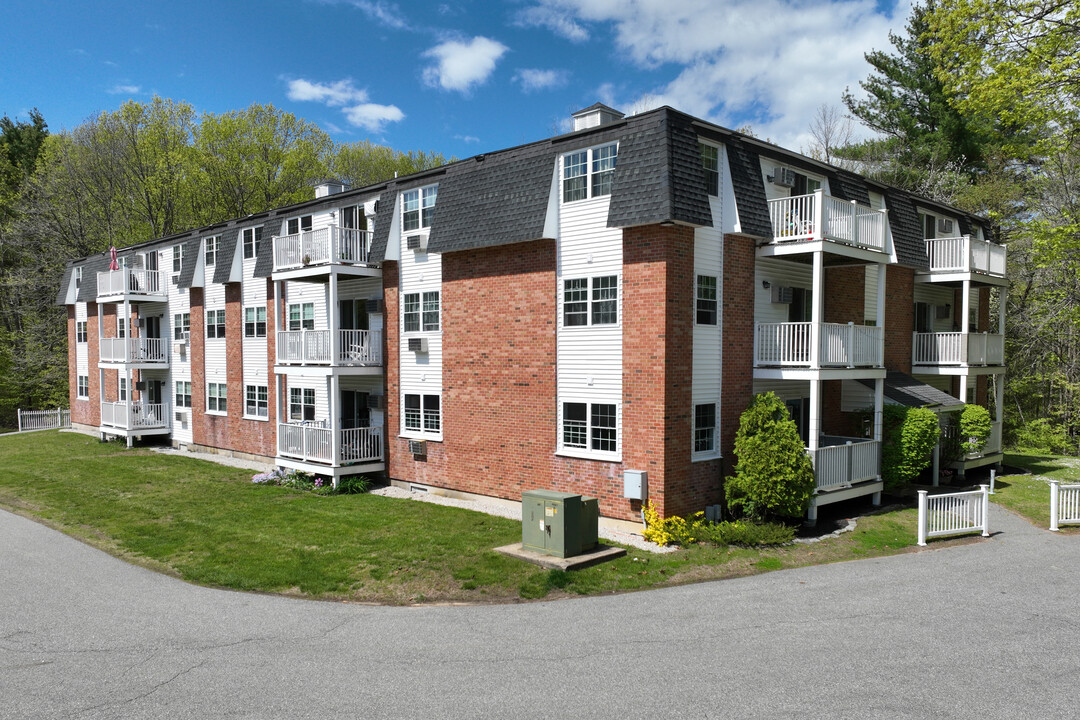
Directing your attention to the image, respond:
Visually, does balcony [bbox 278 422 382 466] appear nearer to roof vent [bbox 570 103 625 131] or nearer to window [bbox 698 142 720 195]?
roof vent [bbox 570 103 625 131]

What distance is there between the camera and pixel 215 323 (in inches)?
1009

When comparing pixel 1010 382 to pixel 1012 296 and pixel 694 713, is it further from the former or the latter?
pixel 694 713

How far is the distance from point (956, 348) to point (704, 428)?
36.2 feet

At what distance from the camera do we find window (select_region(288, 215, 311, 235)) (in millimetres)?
21719

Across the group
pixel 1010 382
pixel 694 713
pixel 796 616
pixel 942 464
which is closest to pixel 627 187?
pixel 796 616

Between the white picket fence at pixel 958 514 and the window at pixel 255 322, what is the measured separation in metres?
21.2

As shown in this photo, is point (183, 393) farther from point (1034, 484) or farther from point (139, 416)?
point (1034, 484)

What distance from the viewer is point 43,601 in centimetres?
1005

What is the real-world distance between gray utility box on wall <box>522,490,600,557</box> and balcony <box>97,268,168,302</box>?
23.6m

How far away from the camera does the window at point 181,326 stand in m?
27.3

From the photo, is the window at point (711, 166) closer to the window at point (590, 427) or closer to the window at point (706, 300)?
the window at point (706, 300)

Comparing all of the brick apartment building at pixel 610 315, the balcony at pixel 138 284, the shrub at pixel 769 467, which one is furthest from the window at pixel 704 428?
the balcony at pixel 138 284

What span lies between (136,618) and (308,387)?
12.9 meters

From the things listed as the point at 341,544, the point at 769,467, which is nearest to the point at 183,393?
the point at 341,544
